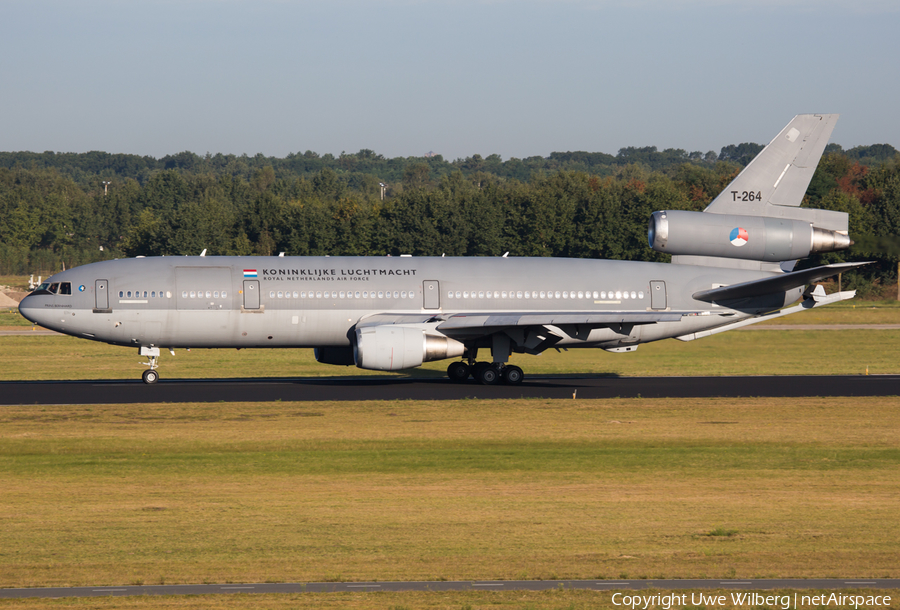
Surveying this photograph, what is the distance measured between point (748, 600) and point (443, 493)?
7722 mm

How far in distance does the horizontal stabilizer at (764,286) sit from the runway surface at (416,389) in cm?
350

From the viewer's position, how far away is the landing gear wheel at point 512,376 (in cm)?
3769

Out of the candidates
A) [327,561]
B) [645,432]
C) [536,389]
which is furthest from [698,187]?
[327,561]

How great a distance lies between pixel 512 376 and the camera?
124 feet

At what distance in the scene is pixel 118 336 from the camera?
120ft

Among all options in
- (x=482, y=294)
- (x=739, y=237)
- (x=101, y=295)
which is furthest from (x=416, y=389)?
(x=739, y=237)

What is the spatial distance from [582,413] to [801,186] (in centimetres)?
1702

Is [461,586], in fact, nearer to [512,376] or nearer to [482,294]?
[512,376]

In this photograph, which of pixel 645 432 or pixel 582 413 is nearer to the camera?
pixel 645 432

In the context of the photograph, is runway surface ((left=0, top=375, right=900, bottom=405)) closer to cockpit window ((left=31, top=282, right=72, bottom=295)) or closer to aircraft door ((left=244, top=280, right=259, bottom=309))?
aircraft door ((left=244, top=280, right=259, bottom=309))

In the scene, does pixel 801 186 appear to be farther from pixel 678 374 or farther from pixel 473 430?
pixel 473 430

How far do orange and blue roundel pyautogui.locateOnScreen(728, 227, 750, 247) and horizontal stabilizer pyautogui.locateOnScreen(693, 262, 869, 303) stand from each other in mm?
1735

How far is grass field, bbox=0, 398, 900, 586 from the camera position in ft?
47.0

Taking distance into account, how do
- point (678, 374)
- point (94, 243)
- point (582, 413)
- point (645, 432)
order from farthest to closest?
point (94, 243) < point (678, 374) < point (582, 413) < point (645, 432)
